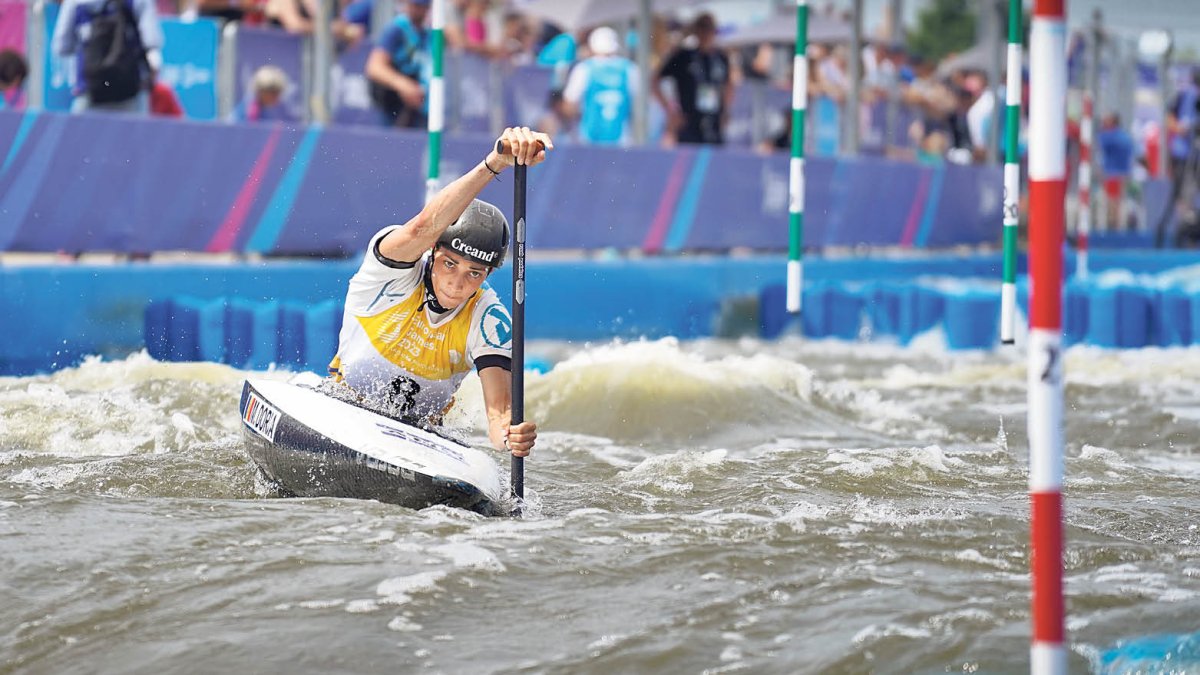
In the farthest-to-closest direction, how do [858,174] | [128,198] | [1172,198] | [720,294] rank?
[1172,198] → [858,174] → [720,294] → [128,198]

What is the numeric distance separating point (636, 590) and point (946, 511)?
157 cm

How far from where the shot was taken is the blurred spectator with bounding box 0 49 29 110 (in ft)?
33.6

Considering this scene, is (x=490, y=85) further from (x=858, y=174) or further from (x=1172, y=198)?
(x=1172, y=198)

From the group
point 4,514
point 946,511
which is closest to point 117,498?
point 4,514

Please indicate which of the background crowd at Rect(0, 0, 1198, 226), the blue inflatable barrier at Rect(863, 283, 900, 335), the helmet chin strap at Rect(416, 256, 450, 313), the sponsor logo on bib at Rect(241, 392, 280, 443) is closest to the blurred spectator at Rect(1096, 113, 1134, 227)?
the background crowd at Rect(0, 0, 1198, 226)

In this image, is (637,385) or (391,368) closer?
(391,368)

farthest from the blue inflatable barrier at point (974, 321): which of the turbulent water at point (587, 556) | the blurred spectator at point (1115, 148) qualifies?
the blurred spectator at point (1115, 148)

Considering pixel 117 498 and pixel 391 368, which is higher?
pixel 391 368

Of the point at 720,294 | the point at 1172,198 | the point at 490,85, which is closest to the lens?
the point at 490,85

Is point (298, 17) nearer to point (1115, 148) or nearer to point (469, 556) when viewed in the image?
point (469, 556)

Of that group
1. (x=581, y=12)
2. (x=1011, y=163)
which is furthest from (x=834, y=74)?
(x=1011, y=163)

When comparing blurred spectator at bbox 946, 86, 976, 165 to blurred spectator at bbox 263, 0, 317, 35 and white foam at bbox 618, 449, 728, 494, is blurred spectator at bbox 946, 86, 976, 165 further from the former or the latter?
white foam at bbox 618, 449, 728, 494

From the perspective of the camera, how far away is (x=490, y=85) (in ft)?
42.5

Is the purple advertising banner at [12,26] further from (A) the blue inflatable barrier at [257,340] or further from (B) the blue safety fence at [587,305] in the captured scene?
(A) the blue inflatable barrier at [257,340]
